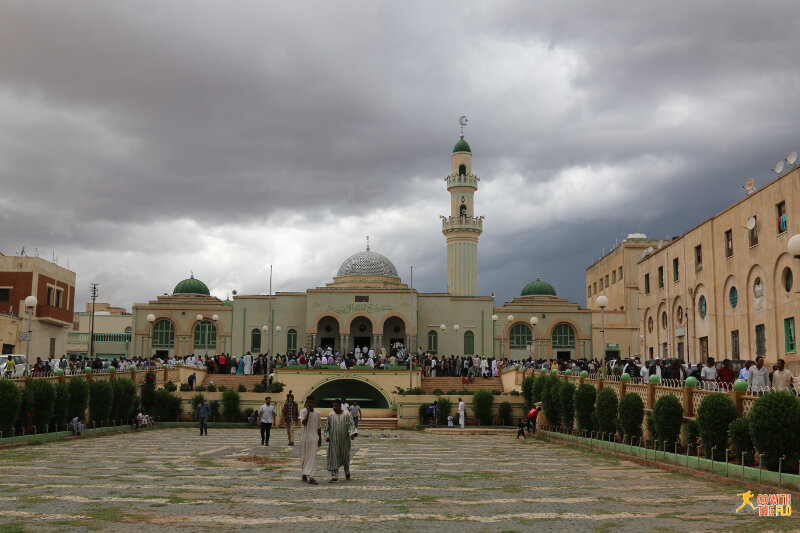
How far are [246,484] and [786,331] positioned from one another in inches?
755

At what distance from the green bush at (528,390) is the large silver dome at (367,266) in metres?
21.1

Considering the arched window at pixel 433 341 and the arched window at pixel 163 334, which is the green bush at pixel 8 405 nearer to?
the arched window at pixel 163 334

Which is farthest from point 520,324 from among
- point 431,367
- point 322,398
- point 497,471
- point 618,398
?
point 497,471

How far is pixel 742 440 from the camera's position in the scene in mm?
11539

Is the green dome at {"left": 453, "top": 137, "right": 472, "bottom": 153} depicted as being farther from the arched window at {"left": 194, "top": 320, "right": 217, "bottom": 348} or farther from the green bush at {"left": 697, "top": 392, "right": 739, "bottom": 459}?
the green bush at {"left": 697, "top": 392, "right": 739, "bottom": 459}

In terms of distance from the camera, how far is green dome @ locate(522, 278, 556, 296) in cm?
4888

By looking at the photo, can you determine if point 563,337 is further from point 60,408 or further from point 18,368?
point 60,408

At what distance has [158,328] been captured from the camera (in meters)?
45.9

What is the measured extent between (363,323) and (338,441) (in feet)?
111

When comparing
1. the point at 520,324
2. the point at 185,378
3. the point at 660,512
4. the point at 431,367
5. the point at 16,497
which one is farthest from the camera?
the point at 520,324

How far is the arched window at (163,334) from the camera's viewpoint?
4572cm

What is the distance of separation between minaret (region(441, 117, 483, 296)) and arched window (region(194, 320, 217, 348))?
15.0 metres

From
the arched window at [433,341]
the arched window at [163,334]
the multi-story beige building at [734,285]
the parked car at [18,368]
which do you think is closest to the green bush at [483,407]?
the multi-story beige building at [734,285]

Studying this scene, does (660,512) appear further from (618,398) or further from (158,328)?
(158,328)
